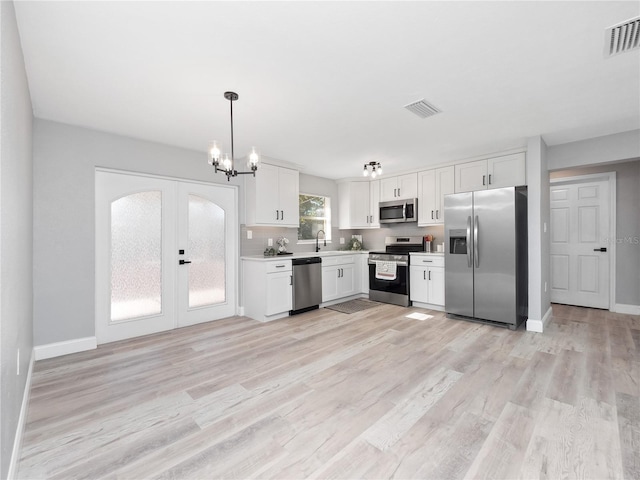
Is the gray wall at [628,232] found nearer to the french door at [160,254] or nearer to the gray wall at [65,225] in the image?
the french door at [160,254]

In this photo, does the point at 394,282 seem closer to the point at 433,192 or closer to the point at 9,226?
the point at 433,192

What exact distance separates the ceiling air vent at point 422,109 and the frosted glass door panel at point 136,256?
318cm

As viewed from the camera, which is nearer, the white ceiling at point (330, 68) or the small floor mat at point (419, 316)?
the white ceiling at point (330, 68)

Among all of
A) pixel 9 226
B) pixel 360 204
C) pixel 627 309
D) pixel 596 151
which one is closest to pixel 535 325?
pixel 627 309

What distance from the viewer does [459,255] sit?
14.2ft

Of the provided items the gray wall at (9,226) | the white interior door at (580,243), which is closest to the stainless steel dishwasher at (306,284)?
the gray wall at (9,226)

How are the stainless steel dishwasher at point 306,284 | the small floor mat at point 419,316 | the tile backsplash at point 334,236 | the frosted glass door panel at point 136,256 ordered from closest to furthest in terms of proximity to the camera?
1. the frosted glass door panel at point 136,256
2. the small floor mat at point 419,316
3. the stainless steel dishwasher at point 306,284
4. the tile backsplash at point 334,236

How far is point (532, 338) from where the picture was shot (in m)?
3.54

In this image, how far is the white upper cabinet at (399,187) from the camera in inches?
211

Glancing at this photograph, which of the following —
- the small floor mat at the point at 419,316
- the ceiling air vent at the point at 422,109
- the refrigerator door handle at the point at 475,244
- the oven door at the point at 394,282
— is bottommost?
the small floor mat at the point at 419,316

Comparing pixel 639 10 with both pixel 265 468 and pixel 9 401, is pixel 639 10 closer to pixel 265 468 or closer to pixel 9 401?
pixel 265 468

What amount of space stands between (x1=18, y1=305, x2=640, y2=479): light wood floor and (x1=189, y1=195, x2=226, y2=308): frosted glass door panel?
0.85 meters

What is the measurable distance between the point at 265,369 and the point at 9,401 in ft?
5.48

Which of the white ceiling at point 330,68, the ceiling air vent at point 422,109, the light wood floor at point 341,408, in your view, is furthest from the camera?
the ceiling air vent at point 422,109
